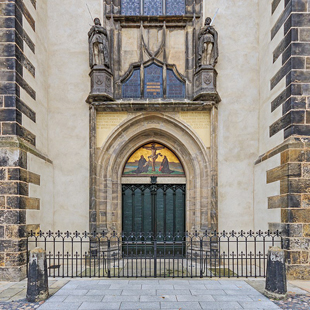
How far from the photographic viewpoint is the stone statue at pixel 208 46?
898 cm

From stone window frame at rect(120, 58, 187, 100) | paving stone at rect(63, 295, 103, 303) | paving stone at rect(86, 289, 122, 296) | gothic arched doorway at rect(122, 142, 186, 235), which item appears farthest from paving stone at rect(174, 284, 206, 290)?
stone window frame at rect(120, 58, 187, 100)

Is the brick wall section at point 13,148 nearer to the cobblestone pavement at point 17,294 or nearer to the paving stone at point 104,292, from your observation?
the cobblestone pavement at point 17,294

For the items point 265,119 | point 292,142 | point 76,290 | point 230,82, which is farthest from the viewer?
point 230,82

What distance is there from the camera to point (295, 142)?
6938 millimetres

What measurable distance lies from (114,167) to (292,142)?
5642mm

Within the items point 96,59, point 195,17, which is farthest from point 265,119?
point 96,59

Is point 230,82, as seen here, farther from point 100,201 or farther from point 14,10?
point 14,10

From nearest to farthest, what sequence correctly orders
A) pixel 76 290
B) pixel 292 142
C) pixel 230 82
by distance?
pixel 76 290
pixel 292 142
pixel 230 82

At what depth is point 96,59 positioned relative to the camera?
29.5 feet

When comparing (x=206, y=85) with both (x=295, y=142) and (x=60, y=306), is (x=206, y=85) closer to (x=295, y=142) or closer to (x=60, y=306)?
(x=295, y=142)

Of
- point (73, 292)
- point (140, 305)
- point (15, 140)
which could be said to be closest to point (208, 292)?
point (140, 305)

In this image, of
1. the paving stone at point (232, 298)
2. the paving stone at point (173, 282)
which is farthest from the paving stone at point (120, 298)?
the paving stone at point (232, 298)

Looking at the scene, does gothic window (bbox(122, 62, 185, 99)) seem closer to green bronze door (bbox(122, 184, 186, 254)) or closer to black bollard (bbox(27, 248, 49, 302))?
green bronze door (bbox(122, 184, 186, 254))

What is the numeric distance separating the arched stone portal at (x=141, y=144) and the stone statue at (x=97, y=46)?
214 cm
